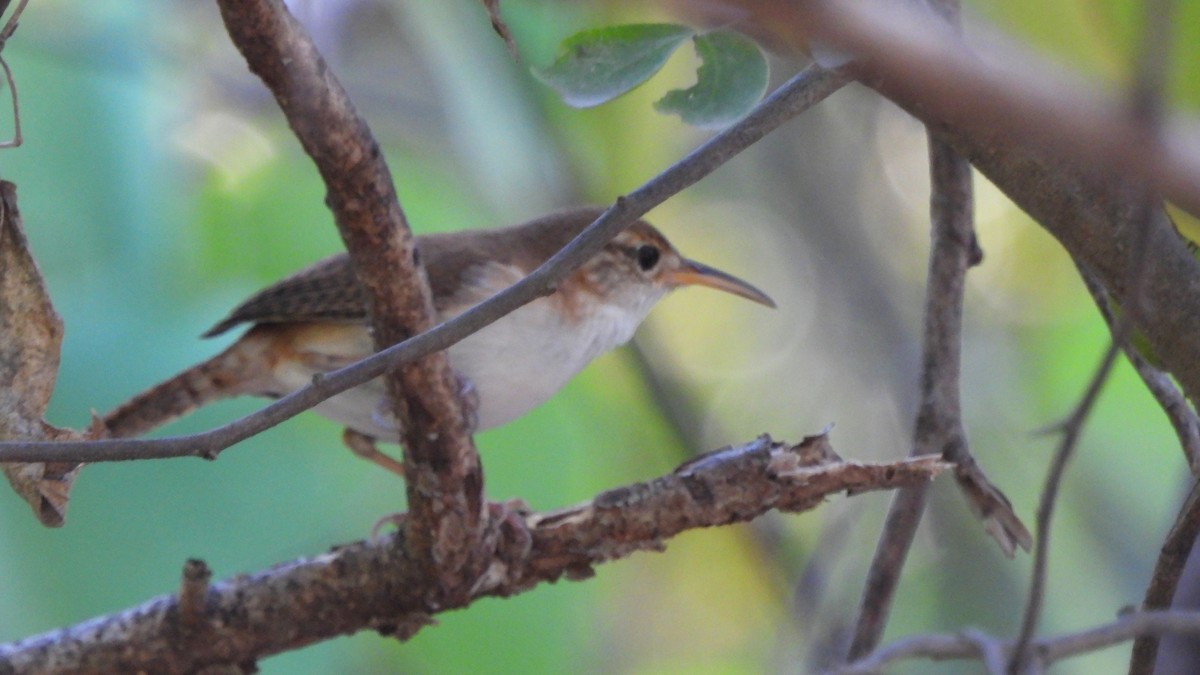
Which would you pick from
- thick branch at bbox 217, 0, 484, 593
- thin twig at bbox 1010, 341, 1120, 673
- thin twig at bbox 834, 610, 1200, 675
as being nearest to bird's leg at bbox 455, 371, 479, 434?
thick branch at bbox 217, 0, 484, 593

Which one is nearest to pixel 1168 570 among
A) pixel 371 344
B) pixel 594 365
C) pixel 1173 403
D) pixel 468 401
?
pixel 1173 403

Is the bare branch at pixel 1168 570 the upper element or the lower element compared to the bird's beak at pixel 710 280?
lower

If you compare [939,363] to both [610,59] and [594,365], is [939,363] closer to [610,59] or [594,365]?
[610,59]

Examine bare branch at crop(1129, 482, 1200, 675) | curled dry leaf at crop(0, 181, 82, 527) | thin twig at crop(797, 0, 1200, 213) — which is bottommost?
thin twig at crop(797, 0, 1200, 213)

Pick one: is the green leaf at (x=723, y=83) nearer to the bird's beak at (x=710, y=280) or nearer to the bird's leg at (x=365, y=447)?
the bird's leg at (x=365, y=447)

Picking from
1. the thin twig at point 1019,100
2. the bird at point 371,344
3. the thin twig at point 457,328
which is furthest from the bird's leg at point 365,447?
the thin twig at point 1019,100

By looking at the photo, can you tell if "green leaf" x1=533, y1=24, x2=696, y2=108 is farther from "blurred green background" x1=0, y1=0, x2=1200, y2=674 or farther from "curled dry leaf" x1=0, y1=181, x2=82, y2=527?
"blurred green background" x1=0, y1=0, x2=1200, y2=674
